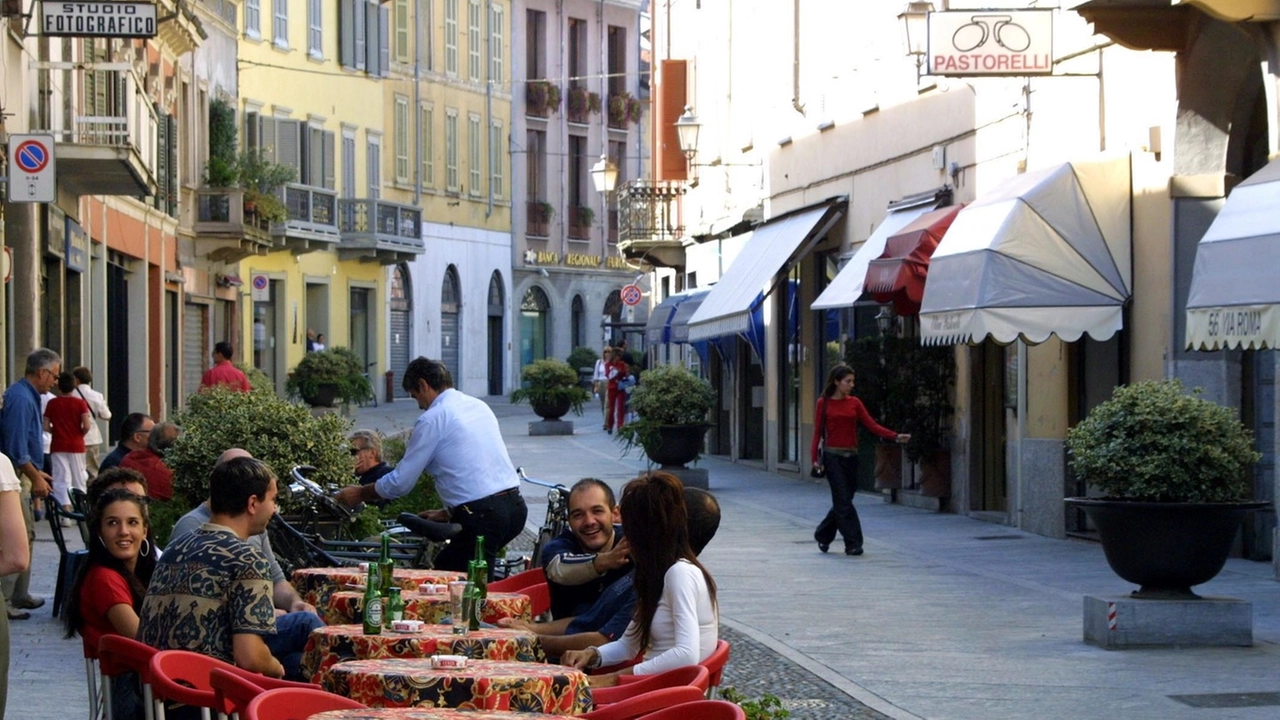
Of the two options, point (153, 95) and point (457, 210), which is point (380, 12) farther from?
point (153, 95)

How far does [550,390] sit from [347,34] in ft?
54.6

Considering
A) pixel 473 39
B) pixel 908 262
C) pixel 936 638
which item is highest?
pixel 473 39

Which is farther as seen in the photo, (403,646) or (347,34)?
(347,34)

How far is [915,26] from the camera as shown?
67.8 feet

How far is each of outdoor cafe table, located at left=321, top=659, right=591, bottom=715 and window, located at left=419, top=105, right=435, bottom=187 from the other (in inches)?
2047

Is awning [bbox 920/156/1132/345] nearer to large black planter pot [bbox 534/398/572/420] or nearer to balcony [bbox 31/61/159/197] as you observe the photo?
balcony [bbox 31/61/159/197]

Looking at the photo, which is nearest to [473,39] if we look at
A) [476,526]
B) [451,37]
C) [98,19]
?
[451,37]

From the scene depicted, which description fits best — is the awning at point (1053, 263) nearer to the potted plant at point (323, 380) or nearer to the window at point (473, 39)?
the potted plant at point (323, 380)

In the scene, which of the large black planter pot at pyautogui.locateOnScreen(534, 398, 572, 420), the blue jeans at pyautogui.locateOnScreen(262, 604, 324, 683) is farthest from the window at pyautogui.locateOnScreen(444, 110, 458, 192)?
the blue jeans at pyautogui.locateOnScreen(262, 604, 324, 683)

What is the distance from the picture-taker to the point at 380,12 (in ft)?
177

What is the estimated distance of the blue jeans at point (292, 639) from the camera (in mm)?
7781

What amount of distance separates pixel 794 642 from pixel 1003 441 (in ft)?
28.5

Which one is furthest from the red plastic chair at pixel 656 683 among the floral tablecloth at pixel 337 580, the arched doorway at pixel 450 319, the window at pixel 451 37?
the window at pixel 451 37

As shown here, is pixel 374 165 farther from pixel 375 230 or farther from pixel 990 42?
pixel 990 42
